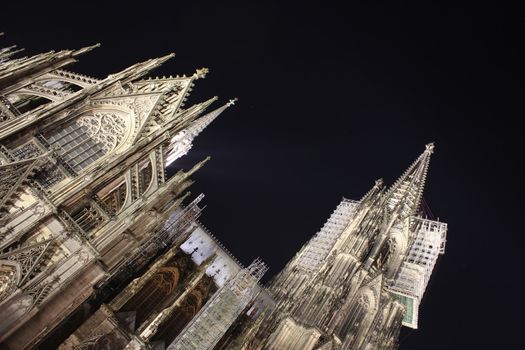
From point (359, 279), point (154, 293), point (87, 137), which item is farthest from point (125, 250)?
point (359, 279)

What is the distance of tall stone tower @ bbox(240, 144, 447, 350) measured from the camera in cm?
3067

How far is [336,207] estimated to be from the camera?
53.0 meters

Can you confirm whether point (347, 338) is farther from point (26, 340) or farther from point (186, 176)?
point (26, 340)

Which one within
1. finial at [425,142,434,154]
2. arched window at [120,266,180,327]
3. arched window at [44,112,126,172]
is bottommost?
arched window at [120,266,180,327]

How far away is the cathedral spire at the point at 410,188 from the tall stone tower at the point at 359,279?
144 millimetres

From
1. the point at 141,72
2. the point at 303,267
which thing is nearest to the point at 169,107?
the point at 141,72

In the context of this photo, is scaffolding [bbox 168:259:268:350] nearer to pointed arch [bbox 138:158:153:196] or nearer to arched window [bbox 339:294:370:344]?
pointed arch [bbox 138:158:153:196]

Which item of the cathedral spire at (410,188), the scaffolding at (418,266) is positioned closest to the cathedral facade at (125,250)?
the scaffolding at (418,266)

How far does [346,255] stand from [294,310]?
811cm

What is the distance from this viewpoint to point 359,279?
123 ft

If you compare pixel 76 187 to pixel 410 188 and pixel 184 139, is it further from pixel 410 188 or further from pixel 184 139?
pixel 410 188

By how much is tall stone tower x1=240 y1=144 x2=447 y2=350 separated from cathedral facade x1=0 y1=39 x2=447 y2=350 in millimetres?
148

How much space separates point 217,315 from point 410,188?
33.7 m

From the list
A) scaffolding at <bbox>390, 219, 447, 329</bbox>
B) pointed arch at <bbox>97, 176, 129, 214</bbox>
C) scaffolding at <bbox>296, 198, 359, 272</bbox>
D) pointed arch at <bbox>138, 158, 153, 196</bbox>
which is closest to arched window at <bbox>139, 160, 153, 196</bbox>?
pointed arch at <bbox>138, 158, 153, 196</bbox>
